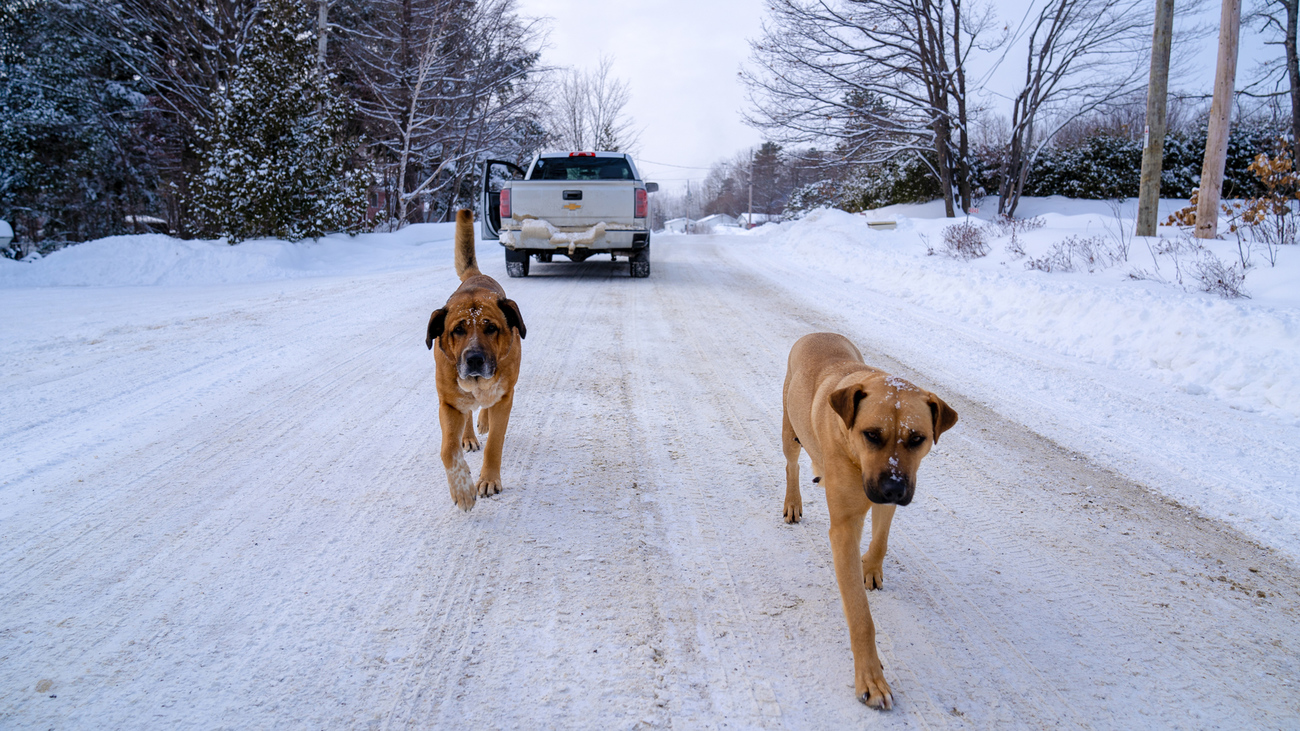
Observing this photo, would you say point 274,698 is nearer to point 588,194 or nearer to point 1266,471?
point 1266,471

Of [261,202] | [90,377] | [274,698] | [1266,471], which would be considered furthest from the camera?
[261,202]

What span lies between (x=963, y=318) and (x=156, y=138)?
2456 centimetres

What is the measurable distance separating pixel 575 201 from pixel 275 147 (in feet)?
25.9

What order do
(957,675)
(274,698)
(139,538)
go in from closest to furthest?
1. (274,698)
2. (957,675)
3. (139,538)

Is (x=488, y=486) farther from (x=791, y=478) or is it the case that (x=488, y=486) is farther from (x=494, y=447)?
(x=791, y=478)

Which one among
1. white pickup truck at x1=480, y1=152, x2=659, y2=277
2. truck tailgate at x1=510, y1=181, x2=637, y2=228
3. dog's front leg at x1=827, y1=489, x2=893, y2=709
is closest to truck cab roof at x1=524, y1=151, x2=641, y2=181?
white pickup truck at x1=480, y1=152, x2=659, y2=277

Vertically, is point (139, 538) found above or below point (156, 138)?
below

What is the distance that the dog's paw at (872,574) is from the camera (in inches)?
107

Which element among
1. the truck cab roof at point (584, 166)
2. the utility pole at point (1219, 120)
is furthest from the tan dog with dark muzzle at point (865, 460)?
the utility pole at point (1219, 120)

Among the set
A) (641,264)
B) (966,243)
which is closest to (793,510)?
(641,264)

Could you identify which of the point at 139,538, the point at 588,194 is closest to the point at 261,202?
the point at 588,194

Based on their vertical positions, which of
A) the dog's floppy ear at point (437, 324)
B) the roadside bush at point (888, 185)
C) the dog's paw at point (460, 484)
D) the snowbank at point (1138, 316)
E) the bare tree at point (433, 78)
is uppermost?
the bare tree at point (433, 78)

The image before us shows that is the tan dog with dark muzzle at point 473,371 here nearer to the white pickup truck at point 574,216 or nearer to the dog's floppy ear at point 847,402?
the dog's floppy ear at point 847,402

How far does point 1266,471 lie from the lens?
379cm
